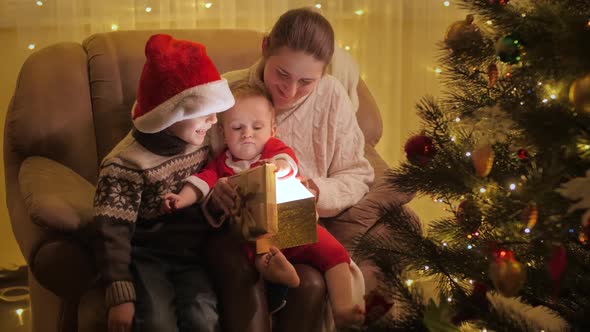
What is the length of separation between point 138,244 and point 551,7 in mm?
1154

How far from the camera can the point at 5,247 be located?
3.03 m

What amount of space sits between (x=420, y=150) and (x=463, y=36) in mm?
238

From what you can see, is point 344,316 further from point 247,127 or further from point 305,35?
point 305,35

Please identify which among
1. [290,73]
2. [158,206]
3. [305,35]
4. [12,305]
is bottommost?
[12,305]

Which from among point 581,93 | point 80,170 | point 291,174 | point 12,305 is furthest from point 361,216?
point 12,305

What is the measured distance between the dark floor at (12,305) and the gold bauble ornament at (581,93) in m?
2.08

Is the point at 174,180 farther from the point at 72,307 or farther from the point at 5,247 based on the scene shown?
the point at 5,247

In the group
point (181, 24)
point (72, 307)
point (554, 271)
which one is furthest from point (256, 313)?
point (181, 24)

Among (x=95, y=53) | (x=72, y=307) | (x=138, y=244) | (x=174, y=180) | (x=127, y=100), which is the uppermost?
(x=95, y=53)

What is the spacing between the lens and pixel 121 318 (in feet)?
5.40

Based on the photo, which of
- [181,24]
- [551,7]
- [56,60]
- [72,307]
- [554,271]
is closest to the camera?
[554,271]

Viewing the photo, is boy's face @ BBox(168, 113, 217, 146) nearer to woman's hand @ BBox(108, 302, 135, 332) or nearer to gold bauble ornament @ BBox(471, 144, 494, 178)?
woman's hand @ BBox(108, 302, 135, 332)

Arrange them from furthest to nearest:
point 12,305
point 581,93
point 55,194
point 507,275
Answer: point 12,305 → point 55,194 → point 507,275 → point 581,93

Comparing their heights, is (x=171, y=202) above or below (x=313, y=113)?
below
